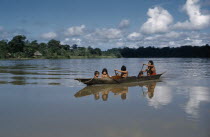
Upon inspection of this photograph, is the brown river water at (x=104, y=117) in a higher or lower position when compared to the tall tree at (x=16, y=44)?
lower

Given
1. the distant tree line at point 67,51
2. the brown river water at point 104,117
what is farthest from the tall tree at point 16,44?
the brown river water at point 104,117

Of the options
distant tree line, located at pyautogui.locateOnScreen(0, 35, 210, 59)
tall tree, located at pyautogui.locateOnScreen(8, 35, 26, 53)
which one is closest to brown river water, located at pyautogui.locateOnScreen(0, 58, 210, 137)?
distant tree line, located at pyautogui.locateOnScreen(0, 35, 210, 59)

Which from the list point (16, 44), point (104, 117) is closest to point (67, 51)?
point (16, 44)

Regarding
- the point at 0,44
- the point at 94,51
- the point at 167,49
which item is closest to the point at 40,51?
the point at 0,44

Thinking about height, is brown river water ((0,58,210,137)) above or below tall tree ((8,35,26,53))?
below

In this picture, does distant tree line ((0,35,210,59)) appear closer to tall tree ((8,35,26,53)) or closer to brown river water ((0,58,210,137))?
tall tree ((8,35,26,53))

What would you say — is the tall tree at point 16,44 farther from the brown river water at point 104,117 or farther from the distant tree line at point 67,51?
the brown river water at point 104,117

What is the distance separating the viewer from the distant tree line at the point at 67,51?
91.9m

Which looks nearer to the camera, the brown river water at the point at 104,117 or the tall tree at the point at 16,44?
the brown river water at the point at 104,117

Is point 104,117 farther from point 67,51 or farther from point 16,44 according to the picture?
point 67,51

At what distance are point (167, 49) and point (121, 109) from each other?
153753 millimetres

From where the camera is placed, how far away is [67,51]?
10981cm

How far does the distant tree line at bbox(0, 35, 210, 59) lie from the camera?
91.9 metres

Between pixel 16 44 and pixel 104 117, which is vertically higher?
pixel 16 44
